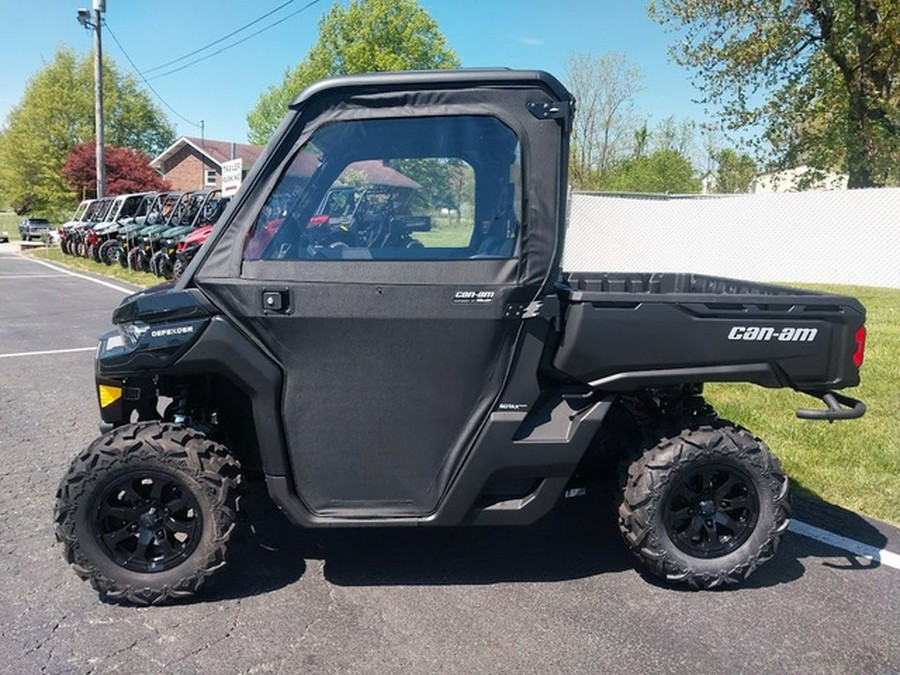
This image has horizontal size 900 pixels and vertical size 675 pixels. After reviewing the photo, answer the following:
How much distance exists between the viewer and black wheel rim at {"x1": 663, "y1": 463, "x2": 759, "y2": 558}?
3.36 metres

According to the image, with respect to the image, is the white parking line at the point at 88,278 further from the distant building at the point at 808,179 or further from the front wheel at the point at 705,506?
the distant building at the point at 808,179

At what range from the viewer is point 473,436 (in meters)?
3.13

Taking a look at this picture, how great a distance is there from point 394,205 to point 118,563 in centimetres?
195

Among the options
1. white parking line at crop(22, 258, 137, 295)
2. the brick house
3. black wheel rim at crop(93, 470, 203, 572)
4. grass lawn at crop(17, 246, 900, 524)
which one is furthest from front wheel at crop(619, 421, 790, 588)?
the brick house

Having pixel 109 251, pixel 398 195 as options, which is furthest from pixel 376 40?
pixel 398 195

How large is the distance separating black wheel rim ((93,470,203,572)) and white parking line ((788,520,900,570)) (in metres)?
3.16

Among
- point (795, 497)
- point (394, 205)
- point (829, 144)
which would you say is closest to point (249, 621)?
point (394, 205)

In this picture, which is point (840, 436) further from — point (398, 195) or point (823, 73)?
point (823, 73)

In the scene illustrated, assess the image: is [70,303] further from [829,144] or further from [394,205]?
[829,144]

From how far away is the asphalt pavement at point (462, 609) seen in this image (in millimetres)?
2854

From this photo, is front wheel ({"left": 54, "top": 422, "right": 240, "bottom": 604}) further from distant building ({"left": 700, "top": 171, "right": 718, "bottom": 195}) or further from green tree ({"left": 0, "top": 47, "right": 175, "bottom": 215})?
green tree ({"left": 0, "top": 47, "right": 175, "bottom": 215})

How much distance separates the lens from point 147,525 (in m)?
3.19

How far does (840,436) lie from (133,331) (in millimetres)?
4922

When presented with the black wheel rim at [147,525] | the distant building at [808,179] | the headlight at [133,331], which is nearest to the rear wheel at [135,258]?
the headlight at [133,331]
